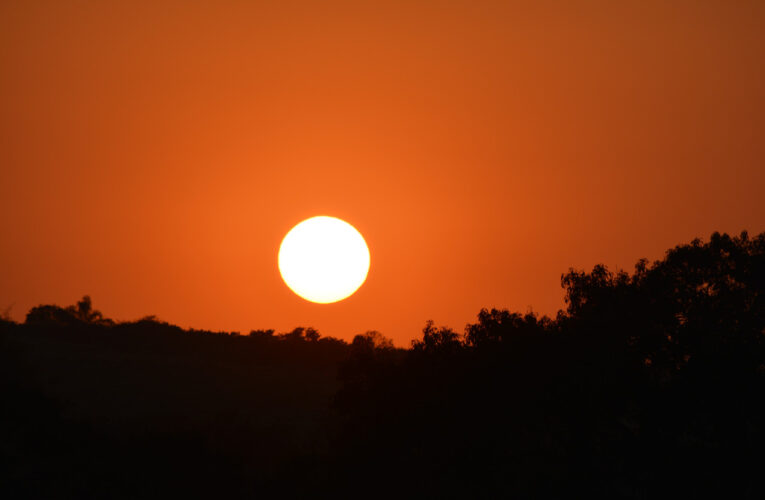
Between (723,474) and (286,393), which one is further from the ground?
(286,393)

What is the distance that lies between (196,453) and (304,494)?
7614mm

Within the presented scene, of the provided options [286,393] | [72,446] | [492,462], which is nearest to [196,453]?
[72,446]

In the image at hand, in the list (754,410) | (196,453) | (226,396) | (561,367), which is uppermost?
(226,396)

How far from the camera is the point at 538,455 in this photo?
35.2 m

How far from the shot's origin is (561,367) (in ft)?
121

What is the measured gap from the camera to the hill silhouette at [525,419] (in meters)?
34.9

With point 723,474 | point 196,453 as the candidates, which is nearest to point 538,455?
point 723,474

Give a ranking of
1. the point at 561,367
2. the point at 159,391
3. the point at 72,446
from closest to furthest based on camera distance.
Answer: the point at 561,367, the point at 72,446, the point at 159,391

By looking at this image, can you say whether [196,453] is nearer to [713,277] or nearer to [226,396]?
[226,396]

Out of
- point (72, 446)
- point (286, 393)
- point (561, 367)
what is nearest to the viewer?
point (561, 367)

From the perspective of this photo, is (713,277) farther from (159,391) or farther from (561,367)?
(159,391)

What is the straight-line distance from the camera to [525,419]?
36469 mm

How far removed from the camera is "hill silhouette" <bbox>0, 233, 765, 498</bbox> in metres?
34.9

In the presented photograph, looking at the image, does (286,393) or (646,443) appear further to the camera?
(286,393)
